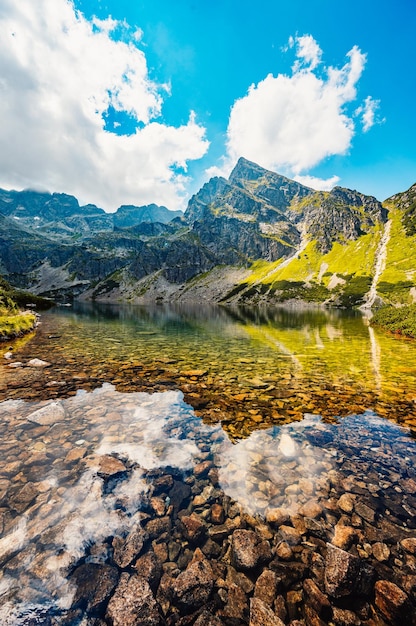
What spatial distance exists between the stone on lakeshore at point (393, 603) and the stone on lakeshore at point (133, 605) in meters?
4.01

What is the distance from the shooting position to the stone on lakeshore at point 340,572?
5.03m

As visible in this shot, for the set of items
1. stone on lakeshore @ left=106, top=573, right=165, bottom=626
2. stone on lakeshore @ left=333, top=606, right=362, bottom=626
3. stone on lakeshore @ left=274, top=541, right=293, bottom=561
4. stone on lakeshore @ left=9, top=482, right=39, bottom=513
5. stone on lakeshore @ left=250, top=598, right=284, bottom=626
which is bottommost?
stone on lakeshore @ left=9, top=482, right=39, bottom=513

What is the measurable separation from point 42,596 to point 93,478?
11.1 ft

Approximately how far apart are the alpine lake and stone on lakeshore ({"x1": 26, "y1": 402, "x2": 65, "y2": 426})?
79 mm

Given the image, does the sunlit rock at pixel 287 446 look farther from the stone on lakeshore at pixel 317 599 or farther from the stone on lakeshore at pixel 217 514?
the stone on lakeshore at pixel 317 599

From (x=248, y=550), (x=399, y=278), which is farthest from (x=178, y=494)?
(x=399, y=278)

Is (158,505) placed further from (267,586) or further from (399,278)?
(399,278)

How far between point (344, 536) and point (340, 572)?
1247mm

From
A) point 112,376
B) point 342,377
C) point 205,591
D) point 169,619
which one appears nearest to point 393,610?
point 205,591

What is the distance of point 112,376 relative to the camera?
1831 cm

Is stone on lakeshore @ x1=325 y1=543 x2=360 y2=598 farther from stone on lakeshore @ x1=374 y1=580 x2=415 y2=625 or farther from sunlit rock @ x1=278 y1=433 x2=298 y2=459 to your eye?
sunlit rock @ x1=278 y1=433 x2=298 y2=459

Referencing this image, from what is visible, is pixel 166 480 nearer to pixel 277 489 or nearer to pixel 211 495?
pixel 211 495

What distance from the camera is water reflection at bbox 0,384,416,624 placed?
595cm

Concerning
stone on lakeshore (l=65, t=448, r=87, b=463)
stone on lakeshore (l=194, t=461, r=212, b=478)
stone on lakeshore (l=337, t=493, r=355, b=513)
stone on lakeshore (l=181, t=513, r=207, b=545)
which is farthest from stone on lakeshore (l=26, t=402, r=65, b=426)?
stone on lakeshore (l=337, t=493, r=355, b=513)
